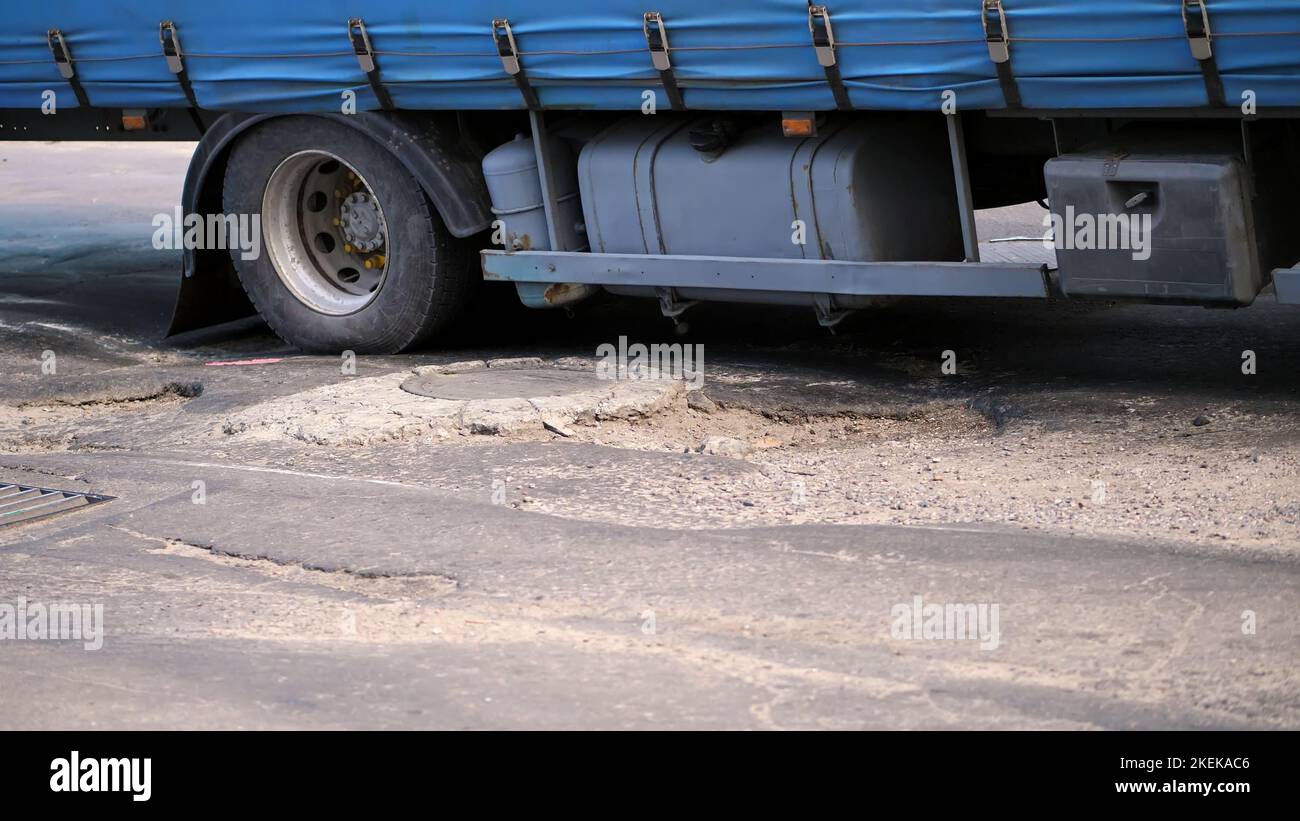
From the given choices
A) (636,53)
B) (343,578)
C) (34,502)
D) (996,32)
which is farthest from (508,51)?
(343,578)

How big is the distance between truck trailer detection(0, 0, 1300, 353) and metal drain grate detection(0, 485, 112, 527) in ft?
8.13

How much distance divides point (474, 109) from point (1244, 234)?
140 inches

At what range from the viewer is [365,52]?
7.47m

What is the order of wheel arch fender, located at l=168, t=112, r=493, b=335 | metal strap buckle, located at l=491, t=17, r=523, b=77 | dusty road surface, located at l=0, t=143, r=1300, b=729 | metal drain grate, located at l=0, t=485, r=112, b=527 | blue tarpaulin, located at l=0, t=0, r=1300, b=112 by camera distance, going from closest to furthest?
1. dusty road surface, located at l=0, t=143, r=1300, b=729
2. metal drain grate, located at l=0, t=485, r=112, b=527
3. blue tarpaulin, located at l=0, t=0, r=1300, b=112
4. metal strap buckle, located at l=491, t=17, r=523, b=77
5. wheel arch fender, located at l=168, t=112, r=493, b=335

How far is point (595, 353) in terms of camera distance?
7.81 m

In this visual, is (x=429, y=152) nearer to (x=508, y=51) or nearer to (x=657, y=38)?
(x=508, y=51)

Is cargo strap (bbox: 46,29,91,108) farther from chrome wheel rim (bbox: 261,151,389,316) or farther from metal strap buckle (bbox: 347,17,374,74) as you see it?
metal strap buckle (bbox: 347,17,374,74)

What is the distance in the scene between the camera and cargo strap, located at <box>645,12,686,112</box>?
265 inches

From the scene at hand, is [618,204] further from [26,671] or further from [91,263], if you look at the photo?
[91,263]

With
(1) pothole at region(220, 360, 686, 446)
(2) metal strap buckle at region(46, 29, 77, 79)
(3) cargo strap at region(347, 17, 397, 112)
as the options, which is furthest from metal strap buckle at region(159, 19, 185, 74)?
(1) pothole at region(220, 360, 686, 446)

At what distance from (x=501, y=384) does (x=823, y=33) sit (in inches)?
81.0

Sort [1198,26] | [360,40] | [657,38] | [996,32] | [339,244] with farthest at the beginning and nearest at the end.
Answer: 1. [339,244]
2. [360,40]
3. [657,38]
4. [996,32]
5. [1198,26]

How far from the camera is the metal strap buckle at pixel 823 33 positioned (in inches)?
250
